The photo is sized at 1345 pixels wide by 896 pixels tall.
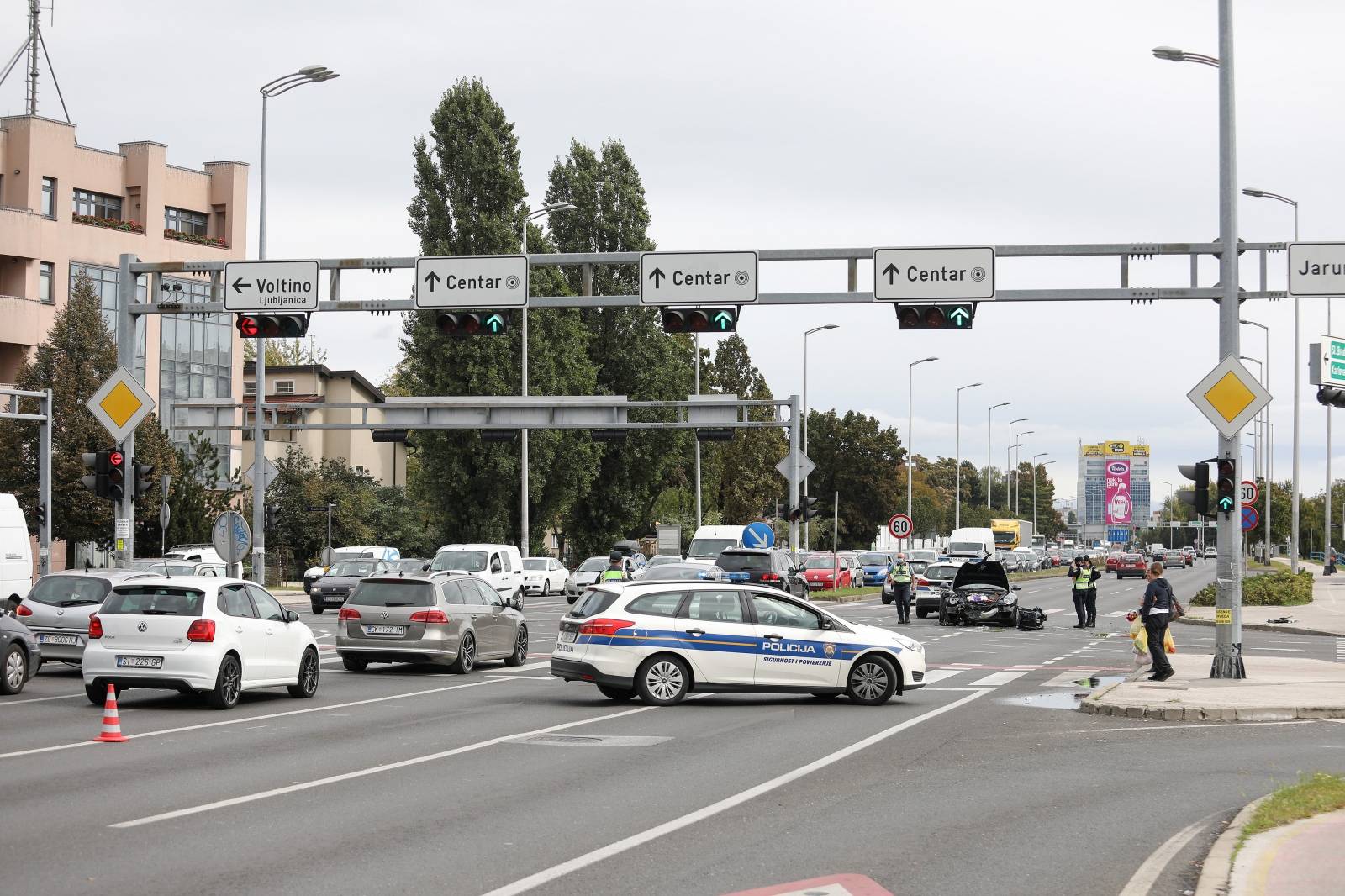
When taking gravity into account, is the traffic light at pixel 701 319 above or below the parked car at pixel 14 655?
above

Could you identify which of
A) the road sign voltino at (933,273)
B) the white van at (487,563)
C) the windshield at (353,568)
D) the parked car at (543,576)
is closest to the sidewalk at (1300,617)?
the road sign voltino at (933,273)

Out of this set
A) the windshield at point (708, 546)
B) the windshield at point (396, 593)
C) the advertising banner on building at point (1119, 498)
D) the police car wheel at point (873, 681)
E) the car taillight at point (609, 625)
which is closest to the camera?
the car taillight at point (609, 625)

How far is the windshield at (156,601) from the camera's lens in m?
17.8

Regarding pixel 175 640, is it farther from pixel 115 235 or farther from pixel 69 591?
pixel 115 235

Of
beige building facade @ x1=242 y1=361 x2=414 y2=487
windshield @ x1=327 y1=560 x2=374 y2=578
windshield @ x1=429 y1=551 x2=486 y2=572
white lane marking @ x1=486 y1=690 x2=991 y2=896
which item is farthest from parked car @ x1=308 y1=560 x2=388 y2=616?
beige building facade @ x1=242 y1=361 x2=414 y2=487

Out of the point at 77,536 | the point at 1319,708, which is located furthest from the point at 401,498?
the point at 1319,708

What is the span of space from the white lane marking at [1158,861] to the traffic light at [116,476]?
2071 cm

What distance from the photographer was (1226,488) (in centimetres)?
2216

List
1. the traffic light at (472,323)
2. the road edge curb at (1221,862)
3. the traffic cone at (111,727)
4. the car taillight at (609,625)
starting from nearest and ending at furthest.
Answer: the road edge curb at (1221,862), the traffic cone at (111,727), the car taillight at (609,625), the traffic light at (472,323)

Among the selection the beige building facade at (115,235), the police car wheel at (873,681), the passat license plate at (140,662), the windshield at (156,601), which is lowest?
the police car wheel at (873,681)

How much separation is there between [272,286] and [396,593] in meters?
7.08

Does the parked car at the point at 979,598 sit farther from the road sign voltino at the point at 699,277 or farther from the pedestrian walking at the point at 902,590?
the road sign voltino at the point at 699,277

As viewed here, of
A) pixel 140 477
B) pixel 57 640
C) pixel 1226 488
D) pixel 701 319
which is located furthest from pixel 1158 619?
pixel 140 477

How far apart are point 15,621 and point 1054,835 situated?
47.9 feet
